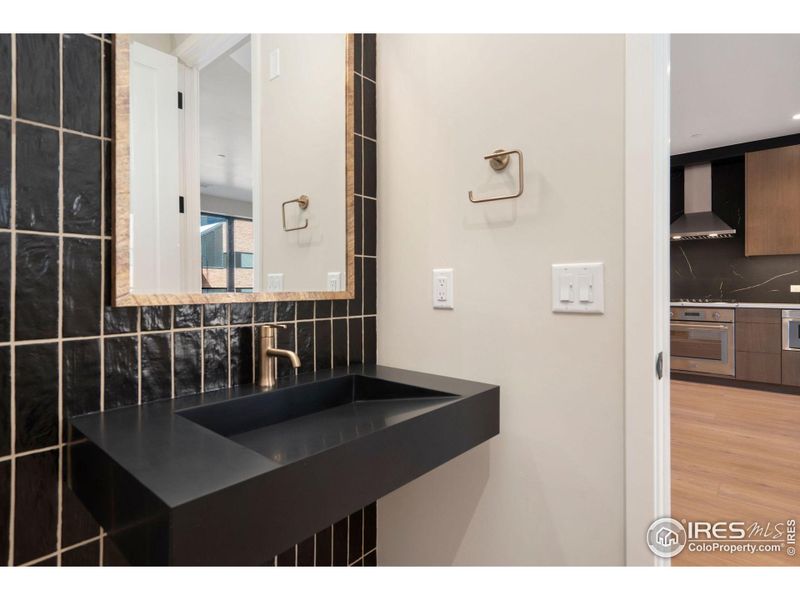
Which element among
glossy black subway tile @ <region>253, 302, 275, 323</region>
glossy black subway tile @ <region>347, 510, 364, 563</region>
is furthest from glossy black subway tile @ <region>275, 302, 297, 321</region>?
glossy black subway tile @ <region>347, 510, 364, 563</region>

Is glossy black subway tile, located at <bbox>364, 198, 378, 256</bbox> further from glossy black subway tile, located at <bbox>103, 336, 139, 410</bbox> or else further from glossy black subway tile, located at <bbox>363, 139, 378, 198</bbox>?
glossy black subway tile, located at <bbox>103, 336, 139, 410</bbox>

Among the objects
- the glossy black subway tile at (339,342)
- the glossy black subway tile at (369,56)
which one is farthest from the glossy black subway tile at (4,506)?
the glossy black subway tile at (369,56)

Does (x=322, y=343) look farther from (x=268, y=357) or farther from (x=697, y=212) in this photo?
(x=697, y=212)

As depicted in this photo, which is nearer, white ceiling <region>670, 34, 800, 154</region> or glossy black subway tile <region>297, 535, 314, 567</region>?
glossy black subway tile <region>297, 535, 314, 567</region>

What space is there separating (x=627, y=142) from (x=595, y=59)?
0.78 feet

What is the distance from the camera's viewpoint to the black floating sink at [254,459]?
630 mm

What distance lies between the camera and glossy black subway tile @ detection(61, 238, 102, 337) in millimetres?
930

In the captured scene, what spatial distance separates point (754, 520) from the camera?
2070 mm

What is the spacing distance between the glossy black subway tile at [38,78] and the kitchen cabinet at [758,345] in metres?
5.47

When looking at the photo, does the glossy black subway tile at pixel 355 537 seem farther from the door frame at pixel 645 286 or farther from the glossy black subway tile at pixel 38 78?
the glossy black subway tile at pixel 38 78

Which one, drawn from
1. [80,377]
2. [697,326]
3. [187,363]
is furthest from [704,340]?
[80,377]

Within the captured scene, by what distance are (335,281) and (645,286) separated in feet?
2.90

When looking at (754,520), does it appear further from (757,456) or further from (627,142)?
(627,142)

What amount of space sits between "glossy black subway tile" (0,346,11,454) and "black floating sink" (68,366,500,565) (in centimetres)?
11
